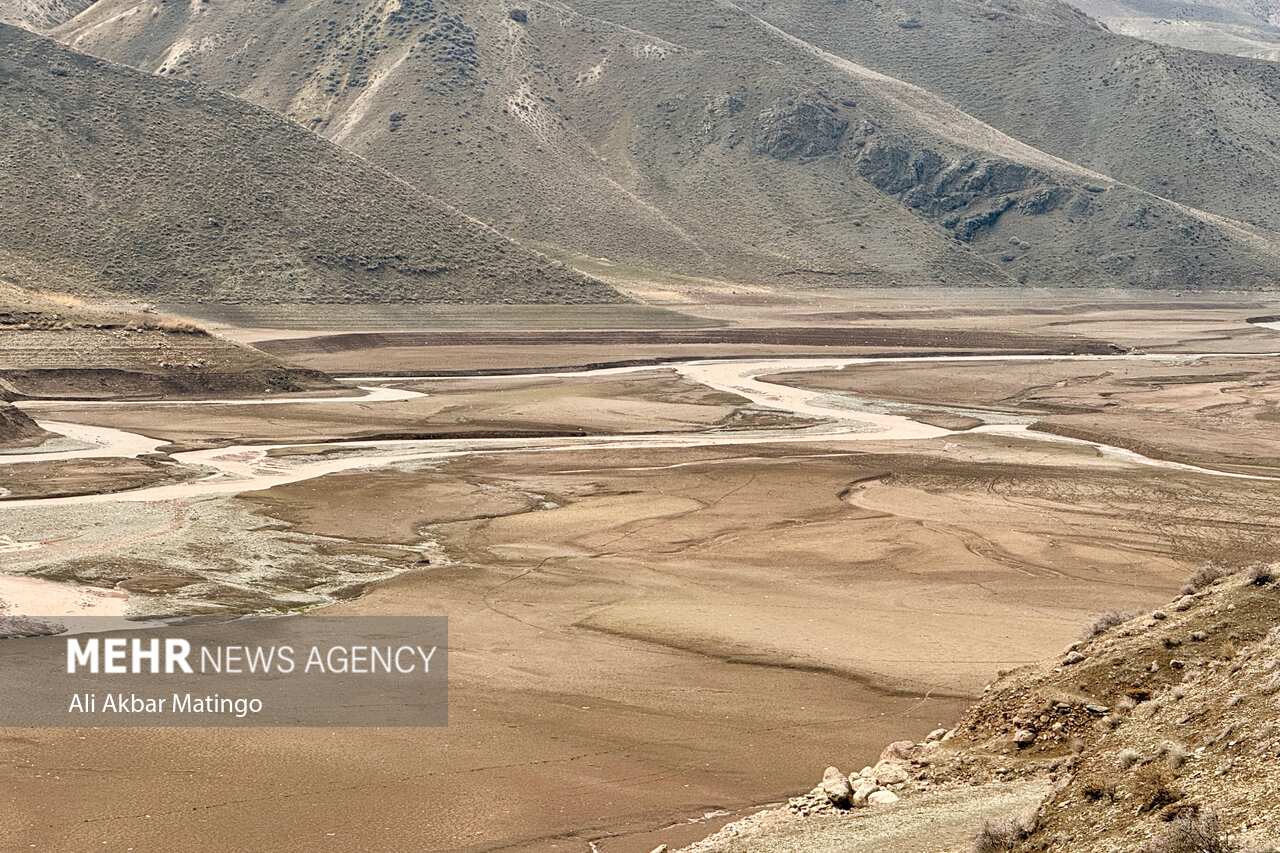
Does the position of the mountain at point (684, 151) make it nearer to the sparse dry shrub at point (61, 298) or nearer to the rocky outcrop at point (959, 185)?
the rocky outcrop at point (959, 185)

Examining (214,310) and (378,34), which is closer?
(214,310)

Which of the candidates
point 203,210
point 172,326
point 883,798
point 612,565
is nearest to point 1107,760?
point 883,798

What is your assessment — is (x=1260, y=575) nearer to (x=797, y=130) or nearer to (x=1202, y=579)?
(x=1202, y=579)

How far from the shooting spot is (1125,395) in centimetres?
7969

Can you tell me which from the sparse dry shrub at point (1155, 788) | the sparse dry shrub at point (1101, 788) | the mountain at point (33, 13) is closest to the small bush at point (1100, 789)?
the sparse dry shrub at point (1101, 788)

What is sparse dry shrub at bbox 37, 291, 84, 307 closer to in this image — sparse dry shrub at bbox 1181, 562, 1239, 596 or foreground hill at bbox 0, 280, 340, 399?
foreground hill at bbox 0, 280, 340, 399

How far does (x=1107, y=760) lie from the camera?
15133 mm

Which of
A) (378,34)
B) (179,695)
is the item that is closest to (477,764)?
(179,695)

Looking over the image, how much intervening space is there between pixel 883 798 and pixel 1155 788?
422cm

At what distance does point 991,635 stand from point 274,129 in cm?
11084

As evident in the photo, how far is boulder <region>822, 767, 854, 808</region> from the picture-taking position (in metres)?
17.1

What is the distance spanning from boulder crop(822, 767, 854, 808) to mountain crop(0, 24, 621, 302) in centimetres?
8926

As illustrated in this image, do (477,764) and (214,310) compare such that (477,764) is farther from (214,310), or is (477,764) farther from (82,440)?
(214,310)

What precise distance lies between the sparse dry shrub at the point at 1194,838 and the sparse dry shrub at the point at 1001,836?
Result: 66.8 inches
